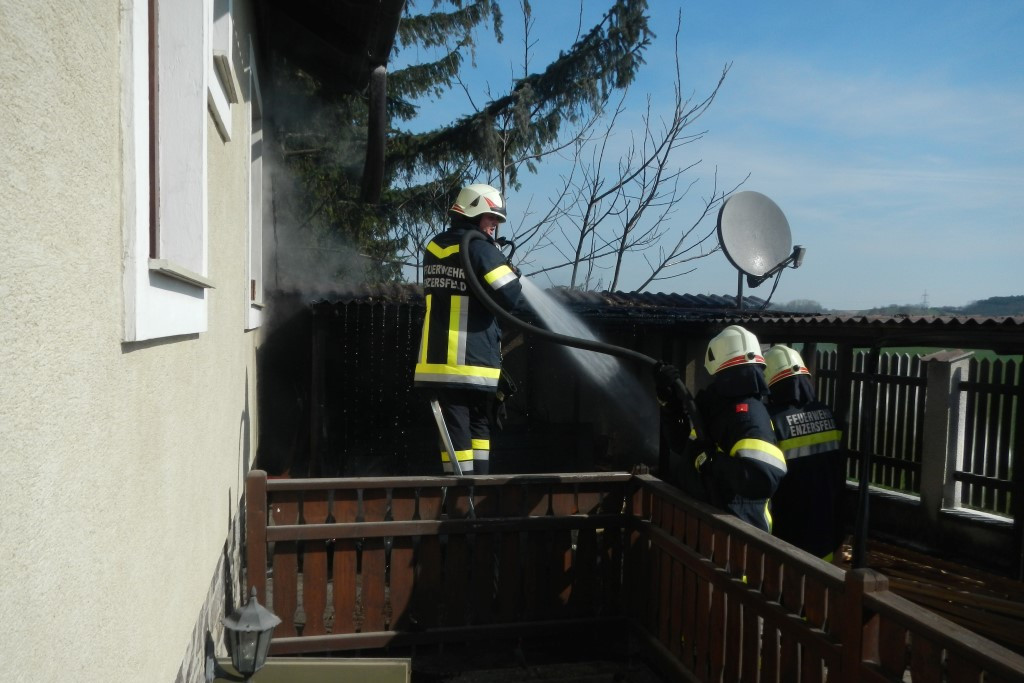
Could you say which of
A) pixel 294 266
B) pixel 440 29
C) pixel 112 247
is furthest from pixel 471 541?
pixel 440 29

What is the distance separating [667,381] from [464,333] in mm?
1388

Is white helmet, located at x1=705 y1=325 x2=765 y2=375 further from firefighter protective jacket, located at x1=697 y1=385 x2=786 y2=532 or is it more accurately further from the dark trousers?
the dark trousers

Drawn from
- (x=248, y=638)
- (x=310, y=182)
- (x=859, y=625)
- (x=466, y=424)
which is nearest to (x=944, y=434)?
(x=466, y=424)

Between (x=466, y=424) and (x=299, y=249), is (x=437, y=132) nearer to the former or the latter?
(x=299, y=249)

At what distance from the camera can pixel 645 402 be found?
960 centimetres

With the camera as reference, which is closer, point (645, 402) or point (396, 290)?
point (396, 290)

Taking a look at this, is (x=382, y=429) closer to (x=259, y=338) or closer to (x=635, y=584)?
(x=259, y=338)

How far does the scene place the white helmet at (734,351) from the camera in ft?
11.5

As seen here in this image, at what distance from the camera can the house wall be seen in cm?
96

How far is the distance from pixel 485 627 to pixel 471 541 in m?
0.43

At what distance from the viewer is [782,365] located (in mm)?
4469

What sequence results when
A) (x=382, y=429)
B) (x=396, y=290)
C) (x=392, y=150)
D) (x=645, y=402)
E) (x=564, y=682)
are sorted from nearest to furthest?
1. (x=564, y=682)
2. (x=382, y=429)
3. (x=396, y=290)
4. (x=645, y=402)
5. (x=392, y=150)

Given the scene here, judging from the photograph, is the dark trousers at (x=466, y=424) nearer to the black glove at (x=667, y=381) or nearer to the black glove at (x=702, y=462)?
the black glove at (x=667, y=381)

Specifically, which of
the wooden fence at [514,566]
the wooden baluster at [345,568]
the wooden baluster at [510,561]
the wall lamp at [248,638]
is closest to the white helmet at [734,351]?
the wooden fence at [514,566]
